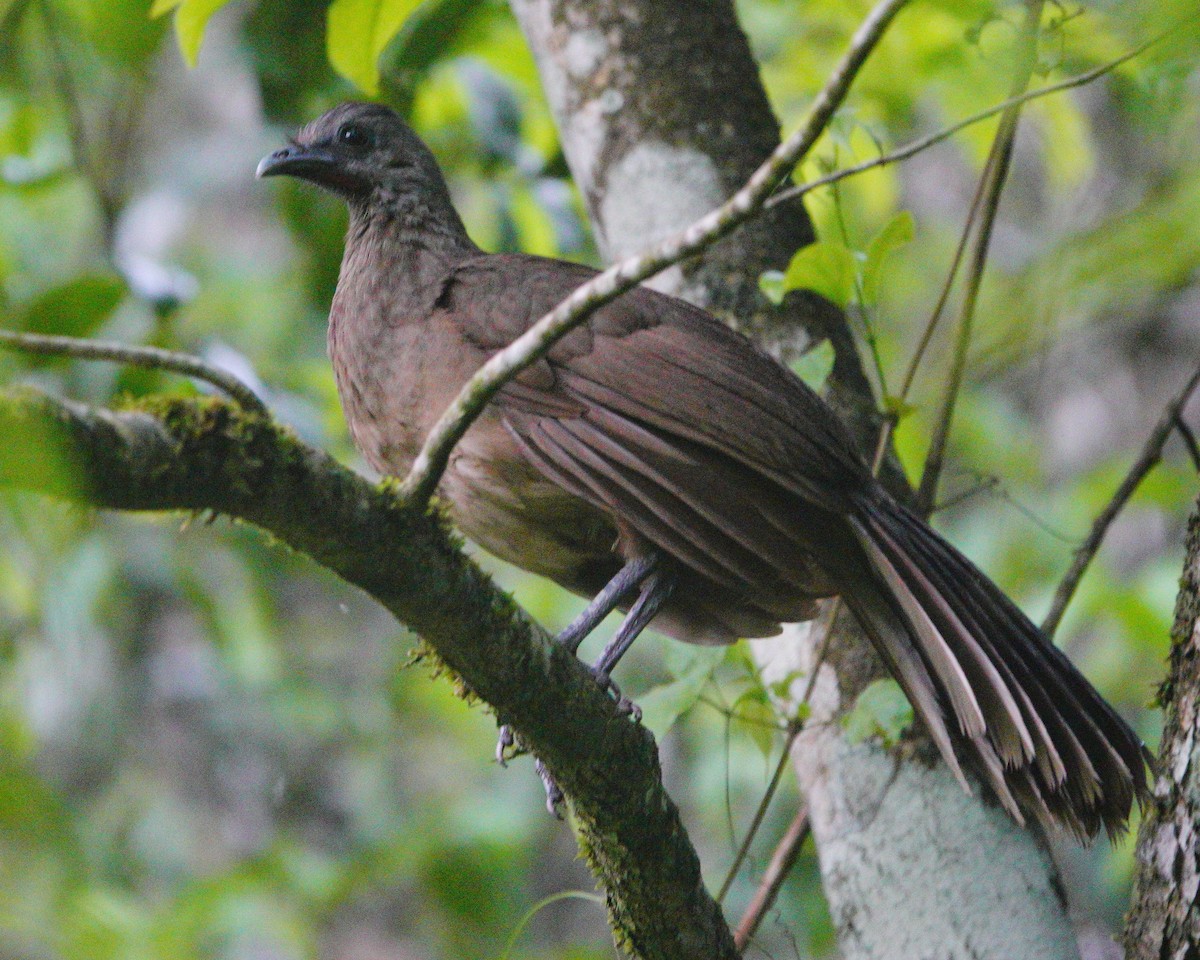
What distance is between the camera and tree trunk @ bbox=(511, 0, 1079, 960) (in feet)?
9.36

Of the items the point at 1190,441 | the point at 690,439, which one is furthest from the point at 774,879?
the point at 1190,441

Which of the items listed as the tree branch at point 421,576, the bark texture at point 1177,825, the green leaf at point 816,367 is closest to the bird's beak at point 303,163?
the green leaf at point 816,367

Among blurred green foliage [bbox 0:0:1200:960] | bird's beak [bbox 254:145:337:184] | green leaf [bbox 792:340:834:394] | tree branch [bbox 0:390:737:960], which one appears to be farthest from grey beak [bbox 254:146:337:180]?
tree branch [bbox 0:390:737:960]

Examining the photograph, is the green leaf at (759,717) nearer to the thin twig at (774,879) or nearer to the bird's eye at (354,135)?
the thin twig at (774,879)

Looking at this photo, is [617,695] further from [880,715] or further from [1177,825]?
[1177,825]

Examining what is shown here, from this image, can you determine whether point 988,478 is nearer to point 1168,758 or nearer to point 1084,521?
point 1168,758

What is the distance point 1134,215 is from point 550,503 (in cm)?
A: 140

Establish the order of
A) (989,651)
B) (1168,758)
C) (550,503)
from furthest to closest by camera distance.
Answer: (550,503) → (989,651) → (1168,758)

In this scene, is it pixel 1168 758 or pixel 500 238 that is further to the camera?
Result: pixel 500 238

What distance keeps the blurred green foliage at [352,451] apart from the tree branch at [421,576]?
9cm

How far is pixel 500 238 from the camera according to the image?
4867 mm

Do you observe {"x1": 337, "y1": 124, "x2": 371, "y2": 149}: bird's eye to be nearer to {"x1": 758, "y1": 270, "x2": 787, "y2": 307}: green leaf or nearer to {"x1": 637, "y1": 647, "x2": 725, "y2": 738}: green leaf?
{"x1": 758, "y1": 270, "x2": 787, "y2": 307}: green leaf

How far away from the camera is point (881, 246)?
2.93 meters

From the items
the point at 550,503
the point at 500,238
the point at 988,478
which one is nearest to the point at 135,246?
the point at 500,238
